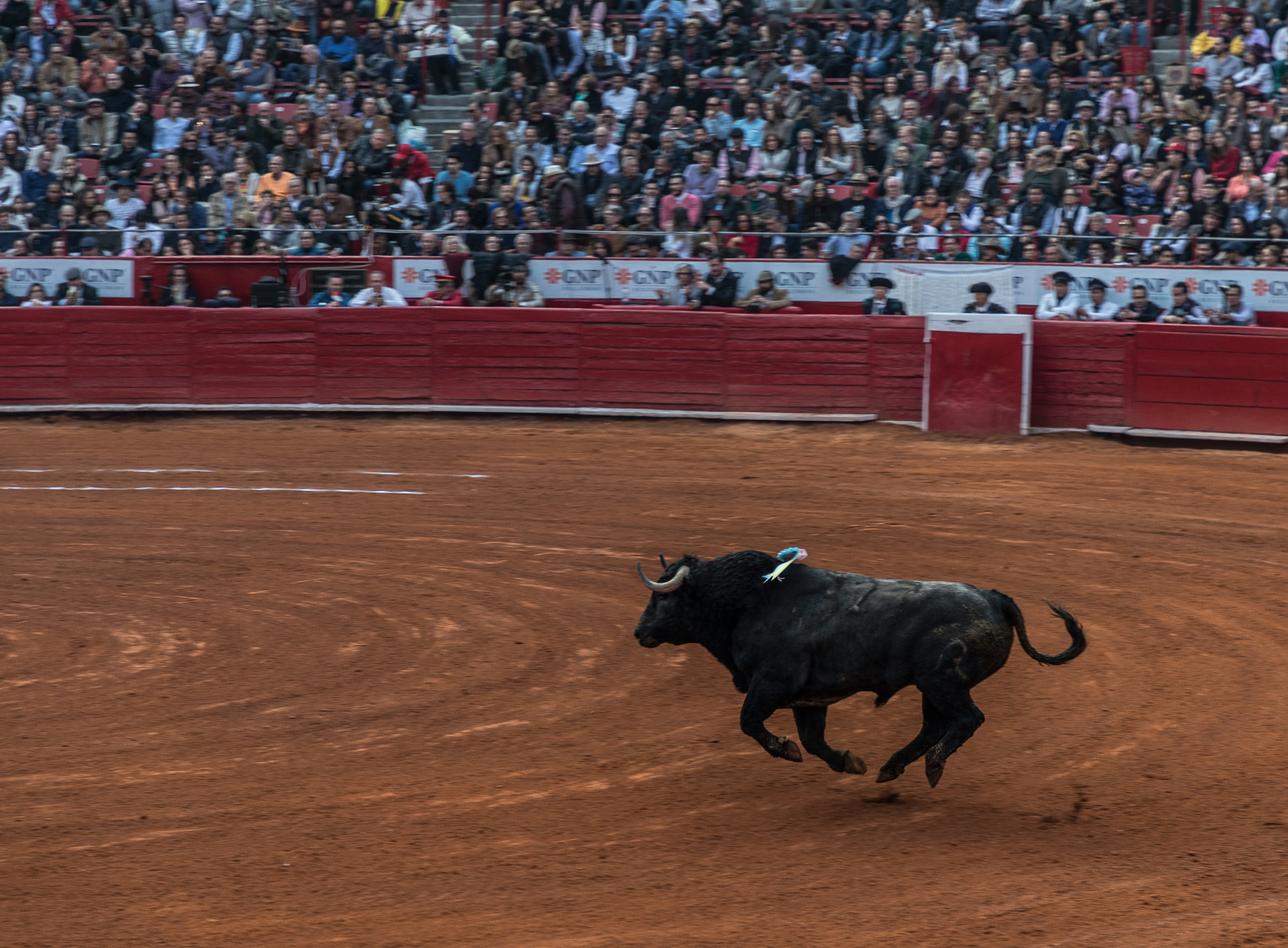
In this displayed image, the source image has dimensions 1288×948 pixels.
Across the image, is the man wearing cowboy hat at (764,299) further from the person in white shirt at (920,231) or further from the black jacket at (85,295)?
the black jacket at (85,295)

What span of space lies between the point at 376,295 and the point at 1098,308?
8.93m

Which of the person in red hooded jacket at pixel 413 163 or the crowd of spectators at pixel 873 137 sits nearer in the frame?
the crowd of spectators at pixel 873 137

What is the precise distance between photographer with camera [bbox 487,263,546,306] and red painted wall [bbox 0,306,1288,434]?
604 mm

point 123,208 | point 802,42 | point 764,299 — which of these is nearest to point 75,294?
point 123,208

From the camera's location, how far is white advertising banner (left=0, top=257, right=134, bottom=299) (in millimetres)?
19422

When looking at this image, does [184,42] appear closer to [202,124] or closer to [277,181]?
[202,124]

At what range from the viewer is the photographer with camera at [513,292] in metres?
19.0

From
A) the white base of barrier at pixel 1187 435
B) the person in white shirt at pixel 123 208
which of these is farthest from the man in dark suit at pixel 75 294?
the white base of barrier at pixel 1187 435

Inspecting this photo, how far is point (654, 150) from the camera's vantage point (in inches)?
845

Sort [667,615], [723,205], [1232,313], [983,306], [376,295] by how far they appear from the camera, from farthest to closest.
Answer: [723,205] < [376,295] < [983,306] < [1232,313] < [667,615]

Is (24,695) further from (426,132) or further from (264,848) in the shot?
(426,132)

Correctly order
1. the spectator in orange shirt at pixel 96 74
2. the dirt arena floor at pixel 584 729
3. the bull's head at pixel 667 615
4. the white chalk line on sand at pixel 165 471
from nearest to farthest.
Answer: the dirt arena floor at pixel 584 729, the bull's head at pixel 667 615, the white chalk line on sand at pixel 165 471, the spectator in orange shirt at pixel 96 74

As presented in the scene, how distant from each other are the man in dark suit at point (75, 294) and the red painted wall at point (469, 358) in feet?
2.07

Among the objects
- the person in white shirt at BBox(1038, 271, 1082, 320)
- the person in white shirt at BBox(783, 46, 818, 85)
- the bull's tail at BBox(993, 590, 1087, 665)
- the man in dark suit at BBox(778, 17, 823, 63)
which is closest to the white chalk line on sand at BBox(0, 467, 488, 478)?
the person in white shirt at BBox(1038, 271, 1082, 320)
